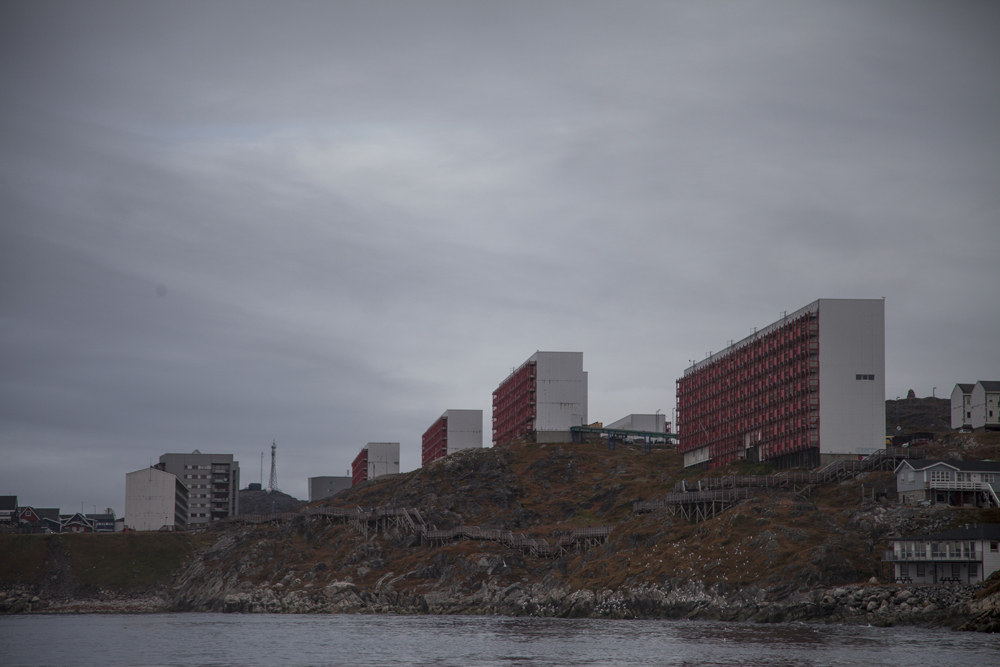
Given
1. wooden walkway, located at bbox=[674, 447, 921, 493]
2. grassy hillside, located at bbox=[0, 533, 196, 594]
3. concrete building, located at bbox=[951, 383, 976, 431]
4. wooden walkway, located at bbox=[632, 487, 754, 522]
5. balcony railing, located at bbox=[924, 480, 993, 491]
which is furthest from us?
concrete building, located at bbox=[951, 383, 976, 431]

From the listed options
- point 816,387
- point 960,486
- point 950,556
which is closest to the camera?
point 950,556

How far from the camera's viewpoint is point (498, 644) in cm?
8638

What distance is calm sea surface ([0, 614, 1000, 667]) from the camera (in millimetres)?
72062

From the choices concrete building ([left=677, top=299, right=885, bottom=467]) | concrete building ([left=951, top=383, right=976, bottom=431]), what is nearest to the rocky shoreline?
concrete building ([left=677, top=299, right=885, bottom=467])

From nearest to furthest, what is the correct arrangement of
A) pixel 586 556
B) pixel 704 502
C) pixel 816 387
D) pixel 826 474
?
pixel 704 502, pixel 586 556, pixel 826 474, pixel 816 387

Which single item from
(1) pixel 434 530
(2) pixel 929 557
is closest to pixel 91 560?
(1) pixel 434 530

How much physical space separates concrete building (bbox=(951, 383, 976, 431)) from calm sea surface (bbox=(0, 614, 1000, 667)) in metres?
102

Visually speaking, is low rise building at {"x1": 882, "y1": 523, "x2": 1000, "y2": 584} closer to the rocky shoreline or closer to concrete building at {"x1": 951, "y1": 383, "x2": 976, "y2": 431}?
the rocky shoreline

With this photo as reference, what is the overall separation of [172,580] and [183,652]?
3398 inches

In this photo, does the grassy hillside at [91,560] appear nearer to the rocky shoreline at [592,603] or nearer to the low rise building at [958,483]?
the rocky shoreline at [592,603]

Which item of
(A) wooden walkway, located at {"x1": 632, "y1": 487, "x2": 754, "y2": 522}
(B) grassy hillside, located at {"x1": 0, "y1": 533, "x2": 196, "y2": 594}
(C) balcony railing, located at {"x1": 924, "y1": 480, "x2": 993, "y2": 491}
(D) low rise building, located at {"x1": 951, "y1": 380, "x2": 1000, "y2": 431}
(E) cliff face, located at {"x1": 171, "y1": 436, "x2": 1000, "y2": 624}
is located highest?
(D) low rise building, located at {"x1": 951, "y1": 380, "x2": 1000, "y2": 431}

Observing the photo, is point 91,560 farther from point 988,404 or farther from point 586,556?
point 988,404

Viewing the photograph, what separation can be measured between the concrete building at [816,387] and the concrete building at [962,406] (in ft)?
146

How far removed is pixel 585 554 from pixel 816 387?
4281cm
